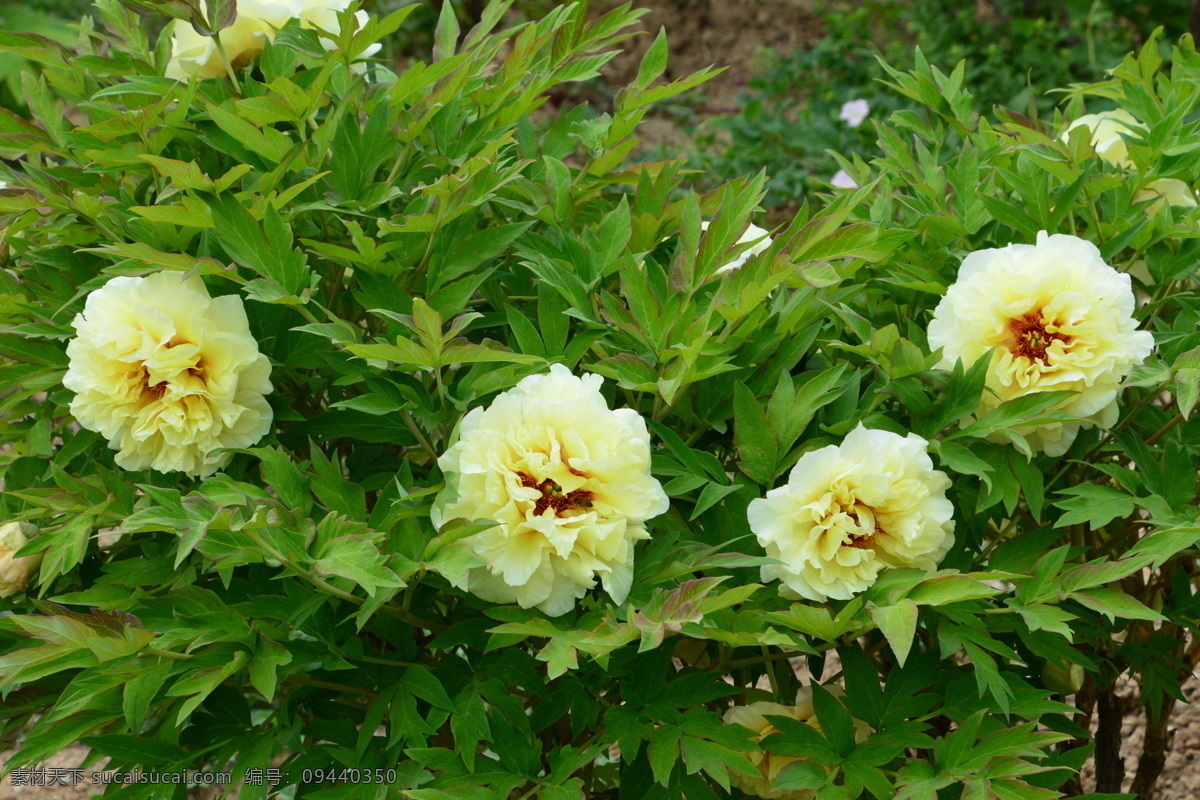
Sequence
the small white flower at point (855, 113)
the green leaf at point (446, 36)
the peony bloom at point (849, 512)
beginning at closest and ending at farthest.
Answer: the peony bloom at point (849, 512) → the green leaf at point (446, 36) → the small white flower at point (855, 113)

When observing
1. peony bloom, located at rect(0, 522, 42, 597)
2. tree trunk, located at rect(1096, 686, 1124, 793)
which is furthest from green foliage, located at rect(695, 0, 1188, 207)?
peony bloom, located at rect(0, 522, 42, 597)

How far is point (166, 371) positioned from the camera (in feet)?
4.20

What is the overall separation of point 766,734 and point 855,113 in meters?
4.00

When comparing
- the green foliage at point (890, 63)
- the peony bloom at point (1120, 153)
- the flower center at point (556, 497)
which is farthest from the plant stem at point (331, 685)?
the green foliage at point (890, 63)

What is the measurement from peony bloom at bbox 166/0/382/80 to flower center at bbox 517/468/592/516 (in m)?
0.69

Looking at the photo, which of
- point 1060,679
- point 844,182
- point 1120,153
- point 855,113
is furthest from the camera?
point 855,113

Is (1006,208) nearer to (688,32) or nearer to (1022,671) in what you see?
(1022,671)

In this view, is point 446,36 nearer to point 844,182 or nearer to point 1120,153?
point 1120,153

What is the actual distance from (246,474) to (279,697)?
17.7 inches

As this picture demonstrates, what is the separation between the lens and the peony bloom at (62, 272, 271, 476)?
1.28 meters

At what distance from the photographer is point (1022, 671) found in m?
1.51

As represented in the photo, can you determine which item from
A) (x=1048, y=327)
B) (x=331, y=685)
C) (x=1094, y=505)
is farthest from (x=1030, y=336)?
(x=331, y=685)

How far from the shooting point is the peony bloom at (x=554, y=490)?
1.17 m

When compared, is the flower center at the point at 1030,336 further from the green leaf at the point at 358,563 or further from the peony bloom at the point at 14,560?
the peony bloom at the point at 14,560
